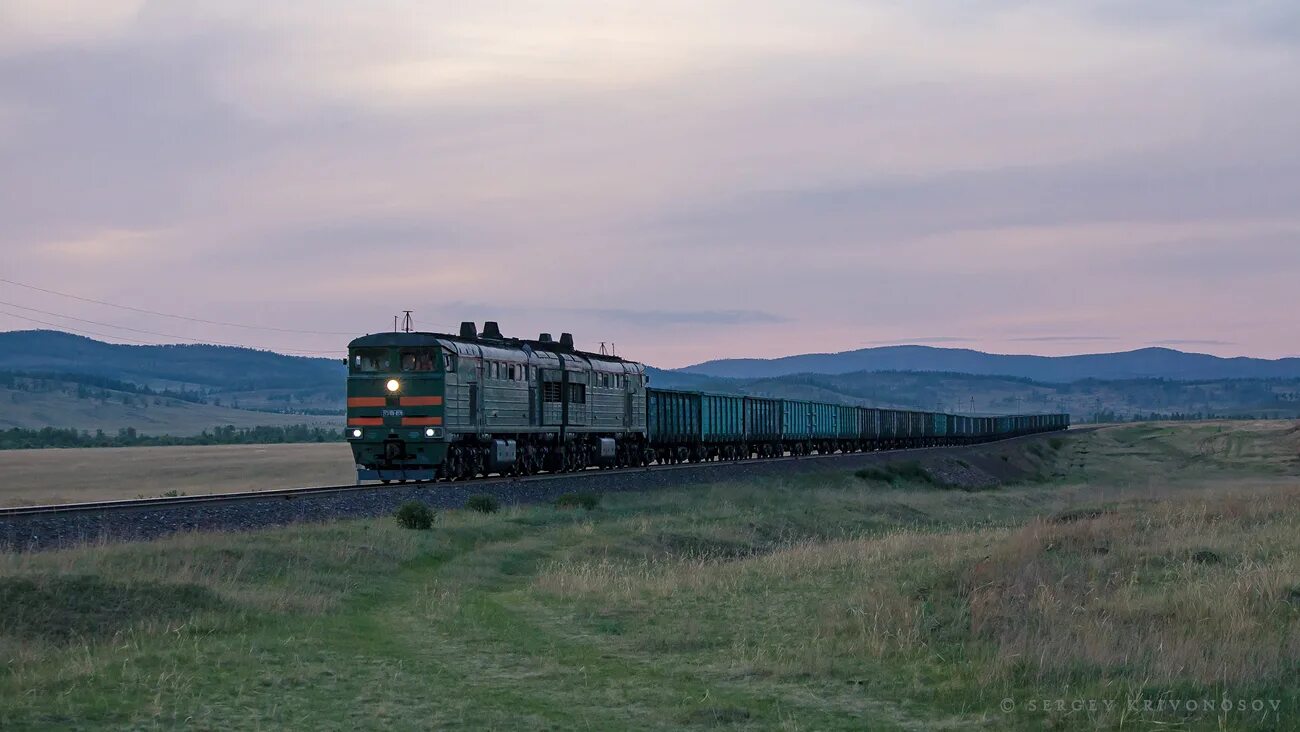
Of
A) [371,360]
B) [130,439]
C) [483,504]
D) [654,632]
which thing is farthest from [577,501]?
[130,439]

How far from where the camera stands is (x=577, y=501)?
37125mm

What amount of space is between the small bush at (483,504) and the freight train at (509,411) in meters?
5.40

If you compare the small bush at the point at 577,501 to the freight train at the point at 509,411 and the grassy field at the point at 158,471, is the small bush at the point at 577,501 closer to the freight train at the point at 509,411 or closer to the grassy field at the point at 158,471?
the freight train at the point at 509,411

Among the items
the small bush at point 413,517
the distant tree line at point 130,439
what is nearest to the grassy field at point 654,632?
the small bush at point 413,517

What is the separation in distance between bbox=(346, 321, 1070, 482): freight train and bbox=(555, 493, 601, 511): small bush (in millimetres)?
4304

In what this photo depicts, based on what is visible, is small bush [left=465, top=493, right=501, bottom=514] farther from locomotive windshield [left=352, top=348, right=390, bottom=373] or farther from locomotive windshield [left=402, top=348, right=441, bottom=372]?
locomotive windshield [left=352, top=348, right=390, bottom=373]

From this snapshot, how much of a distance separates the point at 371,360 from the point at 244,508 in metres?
11.9

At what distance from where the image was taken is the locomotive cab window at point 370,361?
40.4 meters

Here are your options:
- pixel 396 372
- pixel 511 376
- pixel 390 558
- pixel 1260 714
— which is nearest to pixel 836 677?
pixel 1260 714

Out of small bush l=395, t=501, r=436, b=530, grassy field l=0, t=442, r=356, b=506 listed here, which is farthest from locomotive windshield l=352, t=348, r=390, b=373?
grassy field l=0, t=442, r=356, b=506

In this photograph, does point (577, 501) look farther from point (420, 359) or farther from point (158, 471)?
point (158, 471)

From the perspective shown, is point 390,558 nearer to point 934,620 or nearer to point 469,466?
point 934,620

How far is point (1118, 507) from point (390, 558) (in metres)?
20.1

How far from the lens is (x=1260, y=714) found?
38.3ft
